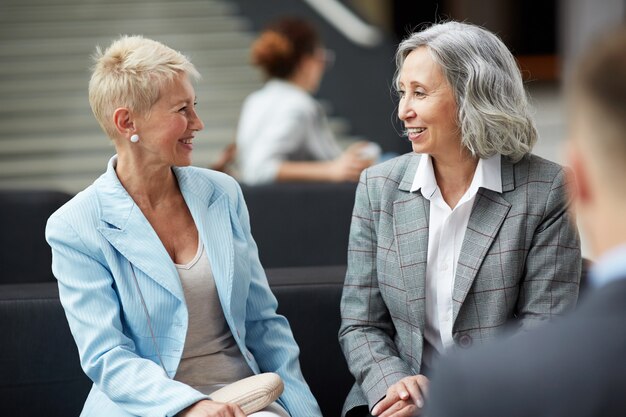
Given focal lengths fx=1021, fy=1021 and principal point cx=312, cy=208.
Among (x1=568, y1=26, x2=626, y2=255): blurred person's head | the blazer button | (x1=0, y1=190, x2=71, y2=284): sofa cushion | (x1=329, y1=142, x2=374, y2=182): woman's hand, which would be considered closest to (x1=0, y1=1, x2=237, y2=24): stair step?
(x1=329, y1=142, x2=374, y2=182): woman's hand

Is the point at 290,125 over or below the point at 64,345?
over

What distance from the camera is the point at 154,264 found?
2.41m

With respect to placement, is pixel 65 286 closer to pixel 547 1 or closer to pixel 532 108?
pixel 532 108

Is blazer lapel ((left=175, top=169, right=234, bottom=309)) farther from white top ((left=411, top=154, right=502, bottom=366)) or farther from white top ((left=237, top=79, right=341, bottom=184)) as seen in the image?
white top ((left=237, top=79, right=341, bottom=184))

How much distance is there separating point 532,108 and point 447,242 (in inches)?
17.4

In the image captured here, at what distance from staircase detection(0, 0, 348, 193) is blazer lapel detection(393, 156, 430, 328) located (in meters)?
4.77

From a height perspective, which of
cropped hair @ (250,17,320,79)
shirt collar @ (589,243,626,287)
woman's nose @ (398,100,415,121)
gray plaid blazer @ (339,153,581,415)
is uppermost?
shirt collar @ (589,243,626,287)

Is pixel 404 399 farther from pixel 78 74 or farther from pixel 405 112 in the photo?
pixel 78 74

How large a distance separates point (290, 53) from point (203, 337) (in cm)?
304

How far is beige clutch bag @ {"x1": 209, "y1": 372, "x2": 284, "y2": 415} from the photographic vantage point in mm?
2318

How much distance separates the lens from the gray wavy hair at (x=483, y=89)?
247cm

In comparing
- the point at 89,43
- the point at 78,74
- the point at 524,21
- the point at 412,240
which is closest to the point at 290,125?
the point at 412,240

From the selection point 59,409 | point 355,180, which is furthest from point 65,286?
point 355,180

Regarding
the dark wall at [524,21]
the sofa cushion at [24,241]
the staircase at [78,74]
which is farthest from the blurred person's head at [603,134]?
the dark wall at [524,21]
